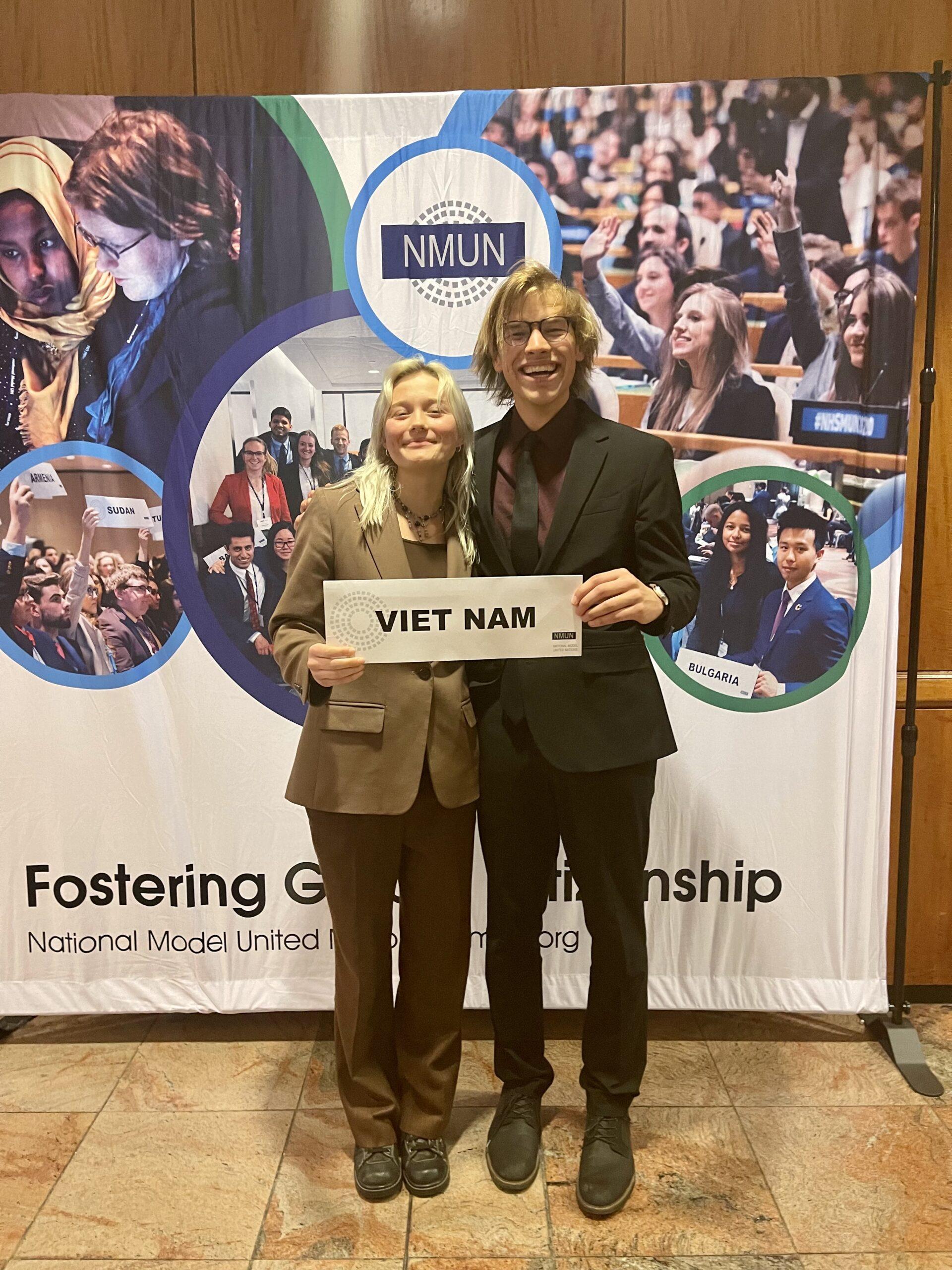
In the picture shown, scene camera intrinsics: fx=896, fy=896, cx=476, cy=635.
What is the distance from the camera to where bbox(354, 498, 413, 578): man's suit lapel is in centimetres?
188

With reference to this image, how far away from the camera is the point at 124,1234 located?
1929mm

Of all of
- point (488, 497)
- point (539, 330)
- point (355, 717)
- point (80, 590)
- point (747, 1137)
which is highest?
point (539, 330)

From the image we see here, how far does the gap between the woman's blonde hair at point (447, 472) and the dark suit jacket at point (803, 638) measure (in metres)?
1.06

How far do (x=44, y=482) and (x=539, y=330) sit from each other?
1.53m

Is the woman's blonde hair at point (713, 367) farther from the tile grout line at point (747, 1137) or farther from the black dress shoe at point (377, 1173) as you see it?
the black dress shoe at point (377, 1173)

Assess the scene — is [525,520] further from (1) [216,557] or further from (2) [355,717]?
(1) [216,557]

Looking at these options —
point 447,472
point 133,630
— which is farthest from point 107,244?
point 447,472

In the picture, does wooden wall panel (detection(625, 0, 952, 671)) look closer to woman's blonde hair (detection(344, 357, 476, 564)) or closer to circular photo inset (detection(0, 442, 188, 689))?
woman's blonde hair (detection(344, 357, 476, 564))

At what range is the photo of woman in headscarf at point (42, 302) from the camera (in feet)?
7.96

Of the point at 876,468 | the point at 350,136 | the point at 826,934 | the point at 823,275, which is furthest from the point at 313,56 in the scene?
the point at 826,934

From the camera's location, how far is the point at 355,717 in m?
1.85

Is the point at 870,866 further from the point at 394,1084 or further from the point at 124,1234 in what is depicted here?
the point at 124,1234

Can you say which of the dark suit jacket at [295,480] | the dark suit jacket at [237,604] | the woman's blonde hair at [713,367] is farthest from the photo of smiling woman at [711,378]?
the dark suit jacket at [237,604]

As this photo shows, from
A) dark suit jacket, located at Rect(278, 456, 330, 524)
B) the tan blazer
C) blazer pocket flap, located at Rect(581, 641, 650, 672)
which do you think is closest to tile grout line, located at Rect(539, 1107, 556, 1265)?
the tan blazer
